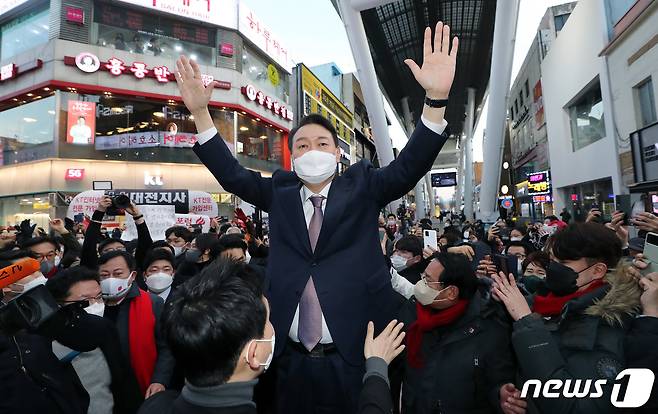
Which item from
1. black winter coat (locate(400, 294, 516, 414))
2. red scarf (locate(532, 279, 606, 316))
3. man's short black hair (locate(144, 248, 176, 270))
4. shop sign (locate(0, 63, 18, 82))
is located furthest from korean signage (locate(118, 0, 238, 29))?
red scarf (locate(532, 279, 606, 316))

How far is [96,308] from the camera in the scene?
99.7 inches

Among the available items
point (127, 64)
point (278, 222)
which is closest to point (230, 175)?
point (278, 222)

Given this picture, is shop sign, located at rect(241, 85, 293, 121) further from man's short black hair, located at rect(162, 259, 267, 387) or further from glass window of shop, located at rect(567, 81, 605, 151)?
man's short black hair, located at rect(162, 259, 267, 387)

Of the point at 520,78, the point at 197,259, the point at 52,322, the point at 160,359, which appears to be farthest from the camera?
the point at 520,78

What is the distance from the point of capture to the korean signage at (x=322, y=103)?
29.2 meters

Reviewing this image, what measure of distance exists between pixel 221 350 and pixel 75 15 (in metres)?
25.1

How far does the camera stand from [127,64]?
20562 millimetres

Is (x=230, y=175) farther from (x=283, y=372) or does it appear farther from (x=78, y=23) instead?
(x=78, y=23)

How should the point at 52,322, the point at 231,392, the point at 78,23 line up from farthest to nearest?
1. the point at 78,23
2. the point at 52,322
3. the point at 231,392

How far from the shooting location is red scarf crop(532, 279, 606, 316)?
1853 mm

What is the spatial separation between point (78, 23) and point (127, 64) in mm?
3039

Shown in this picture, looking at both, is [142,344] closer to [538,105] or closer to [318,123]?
[318,123]

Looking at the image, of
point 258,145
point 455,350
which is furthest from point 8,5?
point 455,350

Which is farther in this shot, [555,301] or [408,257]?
[408,257]
